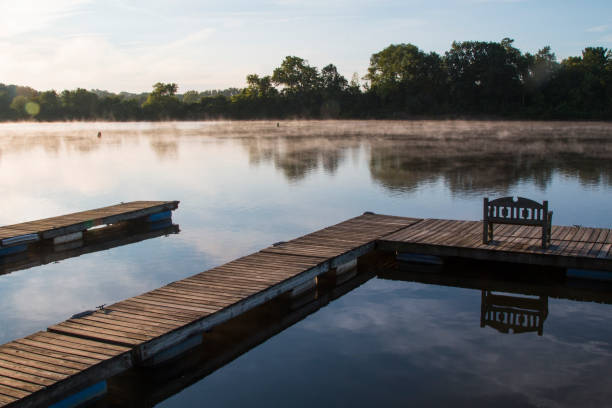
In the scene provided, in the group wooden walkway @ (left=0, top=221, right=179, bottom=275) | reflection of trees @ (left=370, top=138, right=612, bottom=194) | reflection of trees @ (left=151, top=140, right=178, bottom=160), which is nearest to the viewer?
wooden walkway @ (left=0, top=221, right=179, bottom=275)

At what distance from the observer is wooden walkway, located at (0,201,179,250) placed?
1320 cm

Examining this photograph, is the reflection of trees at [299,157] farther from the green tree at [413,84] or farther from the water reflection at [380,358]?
the green tree at [413,84]

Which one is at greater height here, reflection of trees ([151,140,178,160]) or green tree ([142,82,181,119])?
green tree ([142,82,181,119])

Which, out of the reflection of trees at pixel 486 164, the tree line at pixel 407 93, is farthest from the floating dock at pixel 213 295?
the tree line at pixel 407 93

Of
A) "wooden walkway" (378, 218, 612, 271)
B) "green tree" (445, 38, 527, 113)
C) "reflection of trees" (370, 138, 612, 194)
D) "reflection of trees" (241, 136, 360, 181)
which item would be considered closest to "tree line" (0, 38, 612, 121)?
"green tree" (445, 38, 527, 113)

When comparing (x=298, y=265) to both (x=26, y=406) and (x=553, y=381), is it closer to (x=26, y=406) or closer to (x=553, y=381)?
(x=553, y=381)

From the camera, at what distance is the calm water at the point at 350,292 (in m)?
6.57

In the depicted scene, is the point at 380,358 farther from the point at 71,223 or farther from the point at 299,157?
the point at 299,157

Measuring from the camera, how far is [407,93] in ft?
291

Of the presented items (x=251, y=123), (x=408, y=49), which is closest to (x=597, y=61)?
(x=408, y=49)

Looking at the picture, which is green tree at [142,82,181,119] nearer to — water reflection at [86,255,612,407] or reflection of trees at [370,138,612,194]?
reflection of trees at [370,138,612,194]

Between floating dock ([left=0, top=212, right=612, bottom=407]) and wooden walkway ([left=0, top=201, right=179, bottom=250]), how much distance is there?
19.3 ft

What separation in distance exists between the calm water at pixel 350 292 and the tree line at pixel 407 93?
51.1 metres

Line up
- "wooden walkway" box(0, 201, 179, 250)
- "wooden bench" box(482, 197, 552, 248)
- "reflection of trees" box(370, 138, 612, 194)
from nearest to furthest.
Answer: "wooden bench" box(482, 197, 552, 248)
"wooden walkway" box(0, 201, 179, 250)
"reflection of trees" box(370, 138, 612, 194)
